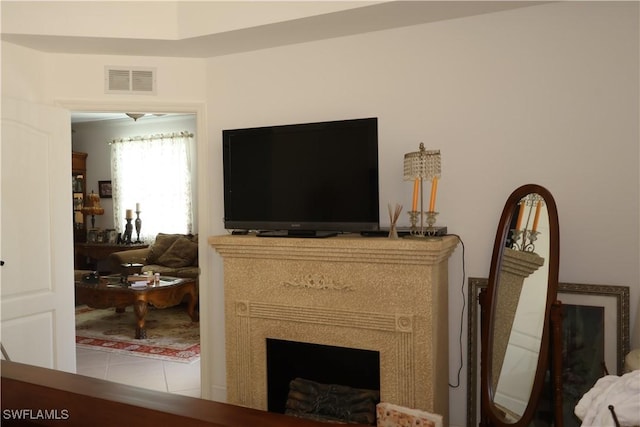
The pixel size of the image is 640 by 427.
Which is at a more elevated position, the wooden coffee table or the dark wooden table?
the dark wooden table

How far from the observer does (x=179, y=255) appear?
6137 millimetres

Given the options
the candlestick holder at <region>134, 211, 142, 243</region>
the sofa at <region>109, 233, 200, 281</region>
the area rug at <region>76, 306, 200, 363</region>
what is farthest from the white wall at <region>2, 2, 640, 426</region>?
the candlestick holder at <region>134, 211, 142, 243</region>

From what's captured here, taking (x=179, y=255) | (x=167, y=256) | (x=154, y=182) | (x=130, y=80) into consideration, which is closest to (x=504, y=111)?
(x=130, y=80)

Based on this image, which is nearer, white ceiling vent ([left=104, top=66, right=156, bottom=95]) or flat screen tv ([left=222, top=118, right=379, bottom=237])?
flat screen tv ([left=222, top=118, right=379, bottom=237])

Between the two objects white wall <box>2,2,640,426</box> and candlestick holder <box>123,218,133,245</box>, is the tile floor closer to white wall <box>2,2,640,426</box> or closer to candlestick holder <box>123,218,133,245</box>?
white wall <box>2,2,640,426</box>

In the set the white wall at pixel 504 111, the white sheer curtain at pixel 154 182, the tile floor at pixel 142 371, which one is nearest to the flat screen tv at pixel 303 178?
the white wall at pixel 504 111

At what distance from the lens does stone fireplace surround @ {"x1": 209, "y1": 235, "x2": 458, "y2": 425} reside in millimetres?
2424

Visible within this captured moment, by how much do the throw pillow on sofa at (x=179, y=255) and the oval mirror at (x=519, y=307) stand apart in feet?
14.4

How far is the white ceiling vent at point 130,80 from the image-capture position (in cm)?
326

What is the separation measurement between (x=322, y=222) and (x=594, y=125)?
1466 millimetres

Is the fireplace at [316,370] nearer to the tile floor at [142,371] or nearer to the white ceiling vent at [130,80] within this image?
the tile floor at [142,371]

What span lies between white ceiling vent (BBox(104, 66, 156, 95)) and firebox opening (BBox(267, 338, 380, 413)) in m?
1.87

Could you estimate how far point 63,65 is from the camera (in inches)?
127

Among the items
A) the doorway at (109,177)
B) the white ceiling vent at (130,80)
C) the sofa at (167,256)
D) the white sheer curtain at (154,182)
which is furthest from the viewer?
the white sheer curtain at (154,182)
